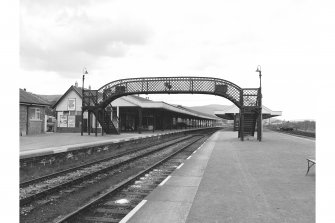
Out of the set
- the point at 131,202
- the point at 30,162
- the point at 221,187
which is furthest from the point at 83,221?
the point at 30,162

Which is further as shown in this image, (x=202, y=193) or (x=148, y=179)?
(x=148, y=179)

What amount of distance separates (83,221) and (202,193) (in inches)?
117

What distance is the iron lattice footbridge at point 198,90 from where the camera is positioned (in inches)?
1028

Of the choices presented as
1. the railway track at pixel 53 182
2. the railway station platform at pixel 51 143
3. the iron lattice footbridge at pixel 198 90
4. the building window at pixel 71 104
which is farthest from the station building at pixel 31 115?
the railway track at pixel 53 182

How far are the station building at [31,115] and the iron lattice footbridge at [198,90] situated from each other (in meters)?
4.80

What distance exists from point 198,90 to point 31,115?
15.8 meters

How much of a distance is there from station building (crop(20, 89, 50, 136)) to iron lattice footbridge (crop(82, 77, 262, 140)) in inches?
189

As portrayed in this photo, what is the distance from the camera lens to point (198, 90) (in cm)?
2738

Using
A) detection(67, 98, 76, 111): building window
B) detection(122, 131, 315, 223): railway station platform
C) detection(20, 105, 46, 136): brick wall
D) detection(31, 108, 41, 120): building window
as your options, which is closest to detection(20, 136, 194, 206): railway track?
detection(122, 131, 315, 223): railway station platform

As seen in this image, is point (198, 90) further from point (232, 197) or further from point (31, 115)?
point (232, 197)

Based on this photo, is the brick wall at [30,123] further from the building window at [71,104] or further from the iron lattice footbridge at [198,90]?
the building window at [71,104]

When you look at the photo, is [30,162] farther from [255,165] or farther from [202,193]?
Answer: [255,165]

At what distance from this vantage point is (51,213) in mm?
6277

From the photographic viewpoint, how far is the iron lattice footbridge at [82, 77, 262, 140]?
85.7ft
